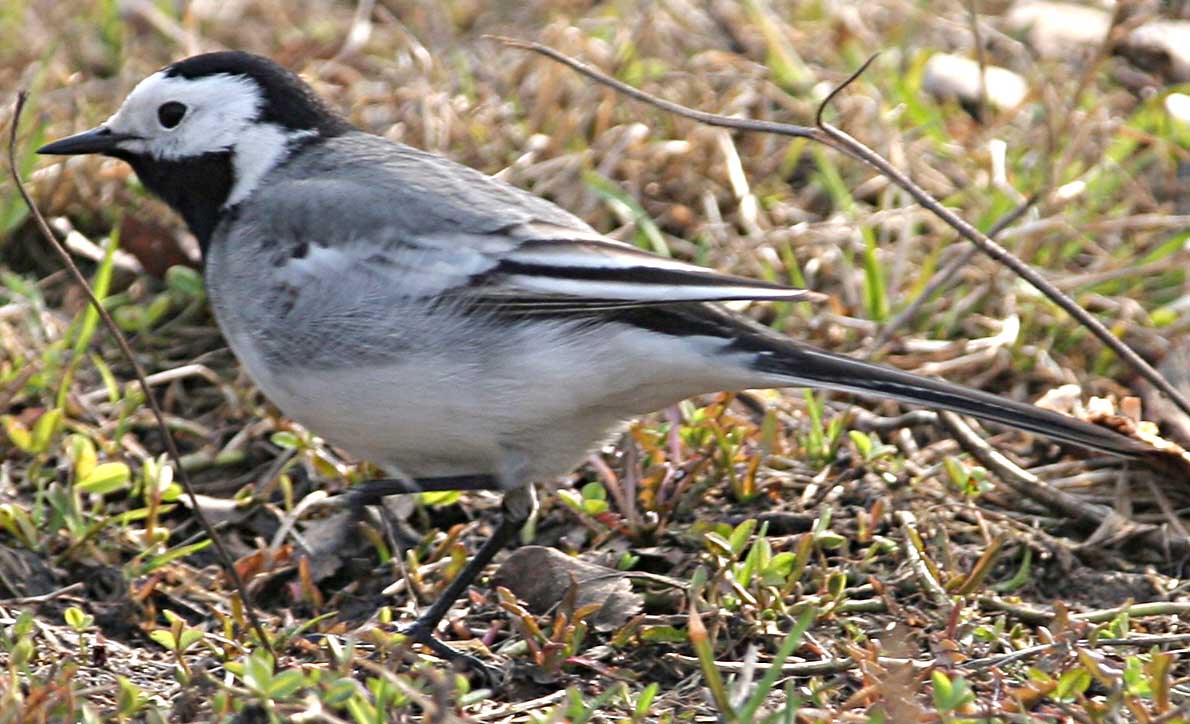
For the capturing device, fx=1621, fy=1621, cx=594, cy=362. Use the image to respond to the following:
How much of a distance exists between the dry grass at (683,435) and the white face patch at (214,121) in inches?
33.2

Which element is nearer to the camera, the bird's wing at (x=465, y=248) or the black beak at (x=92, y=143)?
the bird's wing at (x=465, y=248)

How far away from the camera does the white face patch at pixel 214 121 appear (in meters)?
4.88

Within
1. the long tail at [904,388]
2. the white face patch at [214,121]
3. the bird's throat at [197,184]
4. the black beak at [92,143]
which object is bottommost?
the long tail at [904,388]

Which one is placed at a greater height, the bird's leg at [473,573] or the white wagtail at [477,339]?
the white wagtail at [477,339]

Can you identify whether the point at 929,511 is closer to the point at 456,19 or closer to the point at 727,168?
the point at 727,168

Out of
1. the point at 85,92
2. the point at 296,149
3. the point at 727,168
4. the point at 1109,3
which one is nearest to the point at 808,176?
the point at 727,168

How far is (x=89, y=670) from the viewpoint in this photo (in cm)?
408

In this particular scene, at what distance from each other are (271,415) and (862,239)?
2266mm

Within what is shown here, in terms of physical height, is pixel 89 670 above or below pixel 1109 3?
below

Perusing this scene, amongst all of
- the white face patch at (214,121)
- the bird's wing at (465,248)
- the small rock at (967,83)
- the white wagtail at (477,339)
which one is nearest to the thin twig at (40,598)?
the white wagtail at (477,339)

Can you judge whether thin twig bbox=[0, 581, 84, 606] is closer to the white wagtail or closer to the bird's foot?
the white wagtail

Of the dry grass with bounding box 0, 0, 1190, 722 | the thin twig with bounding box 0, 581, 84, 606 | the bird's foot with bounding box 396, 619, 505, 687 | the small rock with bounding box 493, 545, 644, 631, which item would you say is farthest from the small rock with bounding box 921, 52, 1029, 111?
the thin twig with bounding box 0, 581, 84, 606

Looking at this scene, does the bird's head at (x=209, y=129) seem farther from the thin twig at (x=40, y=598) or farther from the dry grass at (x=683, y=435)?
the thin twig at (x=40, y=598)

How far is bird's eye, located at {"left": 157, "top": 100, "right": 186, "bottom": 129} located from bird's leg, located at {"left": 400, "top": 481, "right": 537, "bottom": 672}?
60.9 inches
